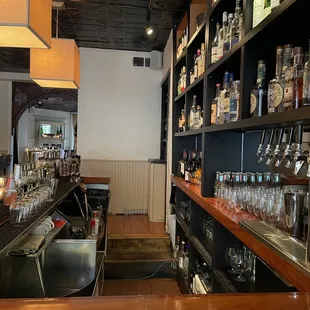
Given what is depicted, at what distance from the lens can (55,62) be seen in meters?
3.19

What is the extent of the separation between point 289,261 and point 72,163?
3110 millimetres

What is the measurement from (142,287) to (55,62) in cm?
254

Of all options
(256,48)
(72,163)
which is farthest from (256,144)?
(72,163)

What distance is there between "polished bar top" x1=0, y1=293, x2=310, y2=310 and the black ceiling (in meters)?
3.71

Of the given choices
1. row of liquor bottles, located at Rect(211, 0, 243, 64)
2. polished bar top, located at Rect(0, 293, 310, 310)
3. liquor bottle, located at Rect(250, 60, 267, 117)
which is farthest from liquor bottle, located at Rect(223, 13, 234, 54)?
polished bar top, located at Rect(0, 293, 310, 310)

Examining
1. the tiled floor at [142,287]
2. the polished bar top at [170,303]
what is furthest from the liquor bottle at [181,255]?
the polished bar top at [170,303]

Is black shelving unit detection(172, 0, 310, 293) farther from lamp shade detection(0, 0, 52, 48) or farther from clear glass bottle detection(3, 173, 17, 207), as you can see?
clear glass bottle detection(3, 173, 17, 207)

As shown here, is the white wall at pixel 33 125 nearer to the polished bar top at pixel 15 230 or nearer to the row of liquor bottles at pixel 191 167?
the row of liquor bottles at pixel 191 167

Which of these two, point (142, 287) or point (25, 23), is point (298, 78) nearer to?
point (25, 23)

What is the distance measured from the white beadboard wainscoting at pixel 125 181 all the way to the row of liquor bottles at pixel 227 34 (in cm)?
379

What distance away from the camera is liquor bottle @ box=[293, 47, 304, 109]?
1.14 meters

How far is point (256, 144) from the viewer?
2.11 meters

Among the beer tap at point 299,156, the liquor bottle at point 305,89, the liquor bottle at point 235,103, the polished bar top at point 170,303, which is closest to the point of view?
the polished bar top at point 170,303

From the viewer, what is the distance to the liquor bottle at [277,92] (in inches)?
48.7
